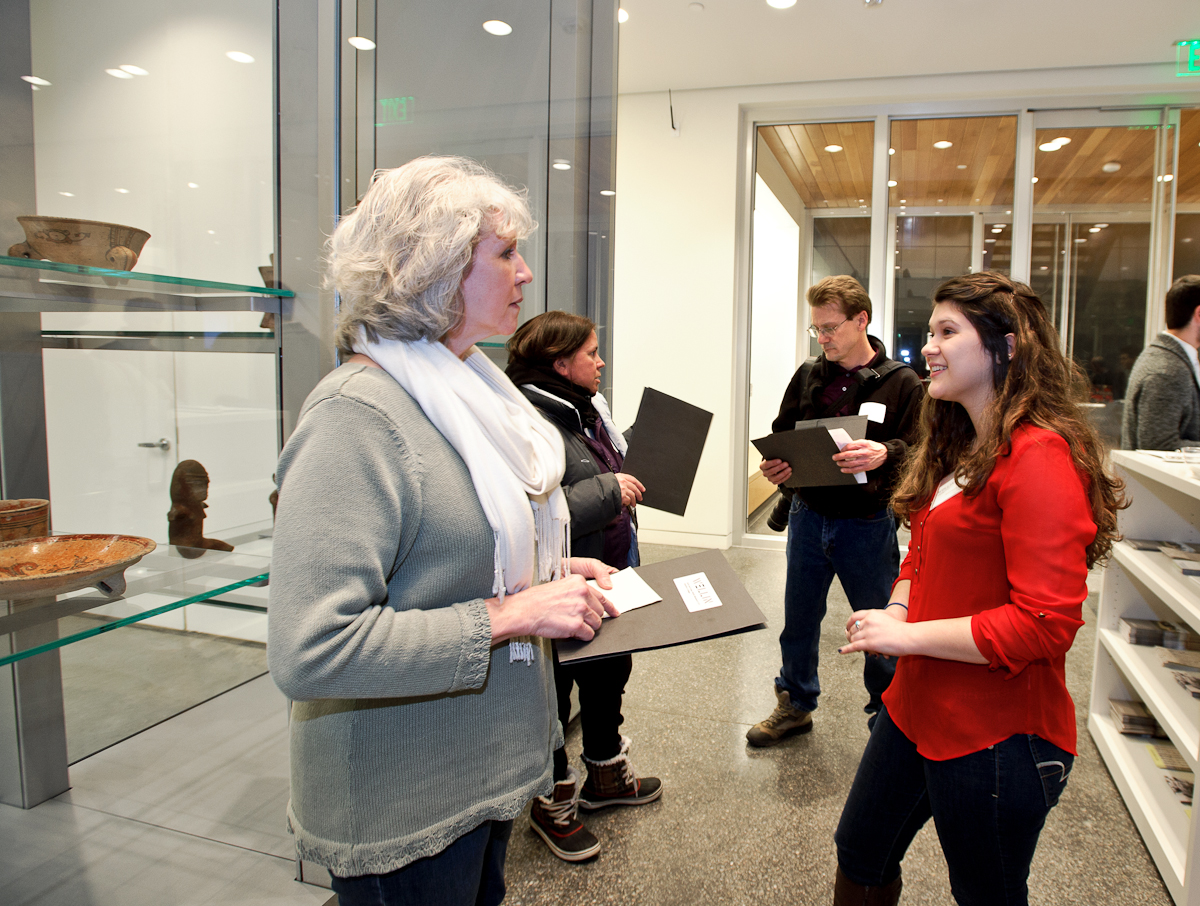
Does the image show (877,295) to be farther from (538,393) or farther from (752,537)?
(538,393)

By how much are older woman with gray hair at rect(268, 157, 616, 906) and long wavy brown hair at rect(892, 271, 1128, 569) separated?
76 centimetres

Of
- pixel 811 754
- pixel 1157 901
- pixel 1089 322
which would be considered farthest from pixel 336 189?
pixel 1089 322

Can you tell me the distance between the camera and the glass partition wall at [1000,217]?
16.2 ft

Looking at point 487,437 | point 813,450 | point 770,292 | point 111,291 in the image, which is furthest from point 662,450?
point 770,292

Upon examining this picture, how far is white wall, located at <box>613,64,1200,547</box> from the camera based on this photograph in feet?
17.4

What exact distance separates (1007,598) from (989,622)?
0.11m

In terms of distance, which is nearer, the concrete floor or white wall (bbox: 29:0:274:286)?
white wall (bbox: 29:0:274:286)

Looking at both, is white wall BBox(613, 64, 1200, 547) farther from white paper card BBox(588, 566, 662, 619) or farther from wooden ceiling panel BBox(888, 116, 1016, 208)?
white paper card BBox(588, 566, 662, 619)

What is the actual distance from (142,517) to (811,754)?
2287 mm

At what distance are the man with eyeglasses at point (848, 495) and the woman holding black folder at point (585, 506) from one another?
2.05ft

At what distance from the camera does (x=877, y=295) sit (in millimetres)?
5504

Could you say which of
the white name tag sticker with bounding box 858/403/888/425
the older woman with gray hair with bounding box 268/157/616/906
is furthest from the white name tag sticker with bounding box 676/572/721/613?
the white name tag sticker with bounding box 858/403/888/425

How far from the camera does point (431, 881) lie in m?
1.00

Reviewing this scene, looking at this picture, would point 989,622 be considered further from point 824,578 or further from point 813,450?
point 824,578
